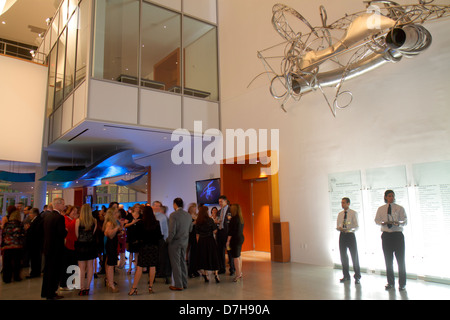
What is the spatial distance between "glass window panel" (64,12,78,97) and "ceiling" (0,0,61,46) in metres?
3.92

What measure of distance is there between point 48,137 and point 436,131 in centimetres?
1096

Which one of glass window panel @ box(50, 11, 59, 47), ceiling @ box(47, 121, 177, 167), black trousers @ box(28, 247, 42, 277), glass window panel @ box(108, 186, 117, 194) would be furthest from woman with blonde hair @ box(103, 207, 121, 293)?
glass window panel @ box(108, 186, 117, 194)

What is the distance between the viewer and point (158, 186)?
43.3 feet

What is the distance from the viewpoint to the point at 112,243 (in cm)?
537

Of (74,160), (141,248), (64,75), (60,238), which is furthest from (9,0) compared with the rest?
(141,248)

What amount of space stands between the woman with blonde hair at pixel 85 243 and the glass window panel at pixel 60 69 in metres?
6.41

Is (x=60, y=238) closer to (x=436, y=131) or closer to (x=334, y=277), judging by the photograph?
(x=334, y=277)

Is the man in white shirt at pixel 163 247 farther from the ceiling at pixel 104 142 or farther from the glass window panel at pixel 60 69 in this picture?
the glass window panel at pixel 60 69

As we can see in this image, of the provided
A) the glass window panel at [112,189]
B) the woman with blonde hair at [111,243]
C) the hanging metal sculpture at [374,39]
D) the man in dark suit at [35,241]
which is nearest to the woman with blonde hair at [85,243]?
the woman with blonde hair at [111,243]

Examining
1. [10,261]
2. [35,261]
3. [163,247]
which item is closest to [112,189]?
[35,261]

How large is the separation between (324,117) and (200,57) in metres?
5.09

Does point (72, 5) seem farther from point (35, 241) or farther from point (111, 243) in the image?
point (111, 243)

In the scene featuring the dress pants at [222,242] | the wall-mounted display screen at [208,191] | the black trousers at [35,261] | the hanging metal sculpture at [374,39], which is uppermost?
the hanging metal sculpture at [374,39]

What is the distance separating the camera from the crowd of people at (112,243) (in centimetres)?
495
